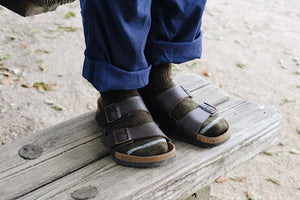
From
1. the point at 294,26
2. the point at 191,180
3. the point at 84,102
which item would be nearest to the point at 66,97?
the point at 84,102

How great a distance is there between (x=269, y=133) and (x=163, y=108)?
1.46 feet

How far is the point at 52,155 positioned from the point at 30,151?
8 centimetres

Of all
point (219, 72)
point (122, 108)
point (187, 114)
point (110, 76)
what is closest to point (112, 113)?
point (122, 108)

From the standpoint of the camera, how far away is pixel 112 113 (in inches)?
49.2

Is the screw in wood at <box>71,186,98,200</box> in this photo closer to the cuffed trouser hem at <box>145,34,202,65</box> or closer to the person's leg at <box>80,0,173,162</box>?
the person's leg at <box>80,0,173,162</box>

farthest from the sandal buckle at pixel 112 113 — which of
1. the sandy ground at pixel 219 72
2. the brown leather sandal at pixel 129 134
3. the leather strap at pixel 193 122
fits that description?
the sandy ground at pixel 219 72

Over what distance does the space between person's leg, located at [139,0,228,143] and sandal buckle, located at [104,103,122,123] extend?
187mm

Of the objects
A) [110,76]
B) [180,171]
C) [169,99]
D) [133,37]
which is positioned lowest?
[180,171]

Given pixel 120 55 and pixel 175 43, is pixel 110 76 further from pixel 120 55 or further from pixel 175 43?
pixel 175 43

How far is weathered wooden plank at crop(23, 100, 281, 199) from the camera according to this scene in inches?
43.4

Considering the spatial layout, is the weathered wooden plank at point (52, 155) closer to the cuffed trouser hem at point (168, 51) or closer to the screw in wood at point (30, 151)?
the screw in wood at point (30, 151)

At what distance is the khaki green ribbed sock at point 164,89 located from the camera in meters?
1.31

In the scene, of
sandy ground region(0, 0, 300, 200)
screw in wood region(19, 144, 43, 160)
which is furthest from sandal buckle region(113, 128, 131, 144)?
sandy ground region(0, 0, 300, 200)

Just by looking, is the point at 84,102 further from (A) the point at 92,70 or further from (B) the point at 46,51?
(A) the point at 92,70
